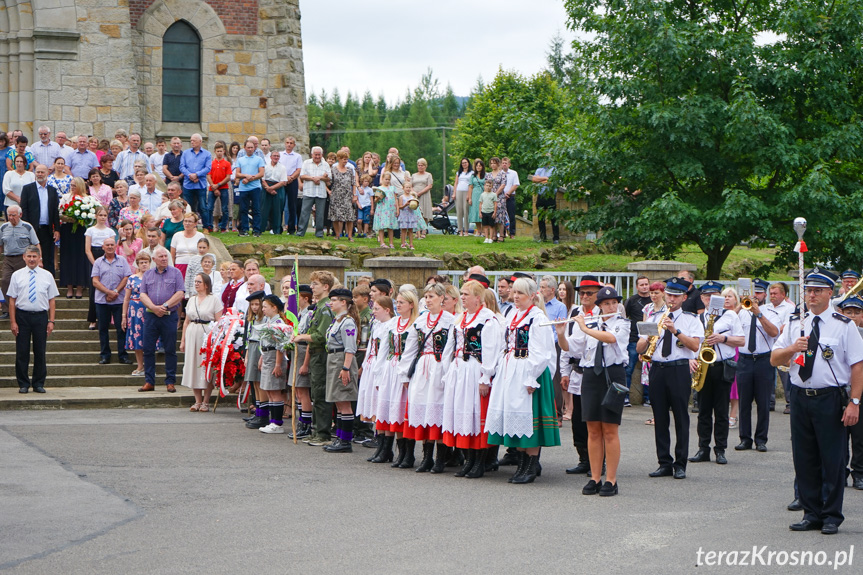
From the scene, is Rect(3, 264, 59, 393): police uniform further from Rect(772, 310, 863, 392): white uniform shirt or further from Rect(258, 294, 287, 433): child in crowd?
Rect(772, 310, 863, 392): white uniform shirt

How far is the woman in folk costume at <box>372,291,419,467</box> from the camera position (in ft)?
35.1

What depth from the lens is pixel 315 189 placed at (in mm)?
22062

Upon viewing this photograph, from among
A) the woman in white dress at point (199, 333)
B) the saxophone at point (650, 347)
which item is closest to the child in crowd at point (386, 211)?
the woman in white dress at point (199, 333)

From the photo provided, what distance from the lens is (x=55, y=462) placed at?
10133 millimetres

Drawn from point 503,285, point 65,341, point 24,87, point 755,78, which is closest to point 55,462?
point 503,285

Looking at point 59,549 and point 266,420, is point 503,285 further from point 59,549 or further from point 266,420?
point 59,549

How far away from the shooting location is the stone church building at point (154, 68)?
2409 cm

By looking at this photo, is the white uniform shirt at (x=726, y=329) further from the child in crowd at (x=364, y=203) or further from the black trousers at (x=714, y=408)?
the child in crowd at (x=364, y=203)

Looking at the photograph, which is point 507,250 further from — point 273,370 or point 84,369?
point 273,370

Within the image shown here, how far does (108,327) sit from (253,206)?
649 centimetres

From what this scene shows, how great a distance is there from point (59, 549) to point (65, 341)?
9.89 meters

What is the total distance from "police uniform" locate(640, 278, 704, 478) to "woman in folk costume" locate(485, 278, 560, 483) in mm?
1257

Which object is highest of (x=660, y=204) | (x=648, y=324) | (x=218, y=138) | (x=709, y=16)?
(x=709, y=16)

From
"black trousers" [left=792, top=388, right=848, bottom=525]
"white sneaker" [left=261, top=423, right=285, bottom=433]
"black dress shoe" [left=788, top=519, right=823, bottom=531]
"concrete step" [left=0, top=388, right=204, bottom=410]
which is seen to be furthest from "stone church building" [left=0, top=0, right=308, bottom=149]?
"black dress shoe" [left=788, top=519, right=823, bottom=531]
